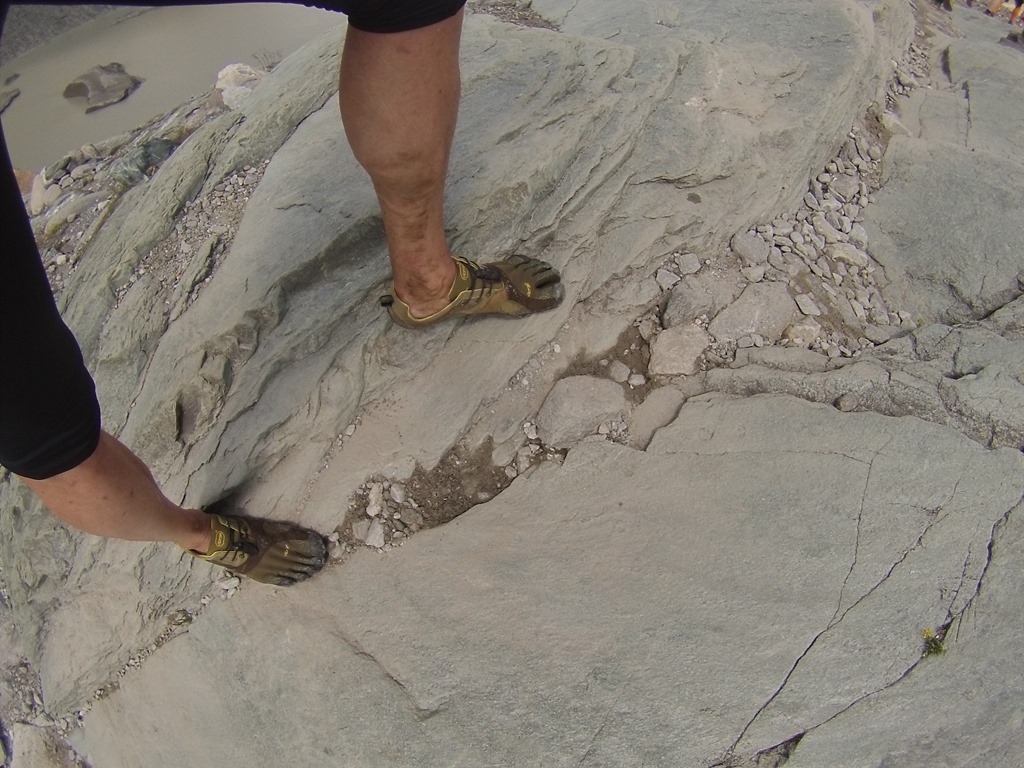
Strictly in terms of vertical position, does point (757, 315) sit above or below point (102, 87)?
above

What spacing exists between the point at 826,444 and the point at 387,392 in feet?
4.65

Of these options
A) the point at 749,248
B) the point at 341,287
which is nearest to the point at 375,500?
the point at 341,287

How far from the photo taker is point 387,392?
101 inches

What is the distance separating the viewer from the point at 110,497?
1.64 metres

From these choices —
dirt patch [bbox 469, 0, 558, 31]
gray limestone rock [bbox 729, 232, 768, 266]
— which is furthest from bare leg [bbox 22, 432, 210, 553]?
dirt patch [bbox 469, 0, 558, 31]

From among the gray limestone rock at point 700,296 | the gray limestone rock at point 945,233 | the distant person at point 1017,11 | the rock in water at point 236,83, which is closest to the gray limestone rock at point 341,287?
the gray limestone rock at point 700,296

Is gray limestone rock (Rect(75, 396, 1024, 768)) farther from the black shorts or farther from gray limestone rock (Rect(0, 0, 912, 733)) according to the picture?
the black shorts

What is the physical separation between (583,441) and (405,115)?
121cm

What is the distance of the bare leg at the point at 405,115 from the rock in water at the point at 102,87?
6399mm

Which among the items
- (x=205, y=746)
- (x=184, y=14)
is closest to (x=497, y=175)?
(x=205, y=746)

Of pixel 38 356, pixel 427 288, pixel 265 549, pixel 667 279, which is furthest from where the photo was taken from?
pixel 667 279

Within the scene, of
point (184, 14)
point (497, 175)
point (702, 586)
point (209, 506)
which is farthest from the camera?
point (184, 14)

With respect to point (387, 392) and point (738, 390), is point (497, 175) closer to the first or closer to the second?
point (387, 392)

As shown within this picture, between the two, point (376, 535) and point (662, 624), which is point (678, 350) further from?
point (376, 535)
